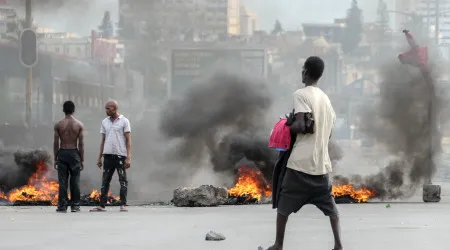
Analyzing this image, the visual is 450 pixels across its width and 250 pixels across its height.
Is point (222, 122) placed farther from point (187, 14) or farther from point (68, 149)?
point (187, 14)

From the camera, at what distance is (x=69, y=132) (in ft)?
50.0

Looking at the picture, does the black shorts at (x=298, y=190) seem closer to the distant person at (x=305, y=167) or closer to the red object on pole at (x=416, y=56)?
Result: the distant person at (x=305, y=167)

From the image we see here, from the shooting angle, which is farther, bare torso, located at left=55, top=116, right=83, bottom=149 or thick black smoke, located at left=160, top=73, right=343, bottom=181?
thick black smoke, located at left=160, top=73, right=343, bottom=181

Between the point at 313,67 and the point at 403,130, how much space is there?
1275 centimetres

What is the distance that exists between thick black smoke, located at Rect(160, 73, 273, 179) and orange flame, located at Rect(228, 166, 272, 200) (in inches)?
87.6

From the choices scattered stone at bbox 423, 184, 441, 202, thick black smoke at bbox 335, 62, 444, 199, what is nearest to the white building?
thick black smoke at bbox 335, 62, 444, 199

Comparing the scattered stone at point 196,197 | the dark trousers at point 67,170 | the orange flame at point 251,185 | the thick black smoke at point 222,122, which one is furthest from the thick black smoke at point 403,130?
the dark trousers at point 67,170

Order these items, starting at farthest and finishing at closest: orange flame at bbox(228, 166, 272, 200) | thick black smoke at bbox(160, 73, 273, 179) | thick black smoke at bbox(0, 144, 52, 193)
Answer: thick black smoke at bbox(160, 73, 273, 179), thick black smoke at bbox(0, 144, 52, 193), orange flame at bbox(228, 166, 272, 200)

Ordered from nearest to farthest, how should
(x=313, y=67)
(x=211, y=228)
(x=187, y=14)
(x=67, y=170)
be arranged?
(x=313, y=67) → (x=211, y=228) → (x=67, y=170) → (x=187, y=14)

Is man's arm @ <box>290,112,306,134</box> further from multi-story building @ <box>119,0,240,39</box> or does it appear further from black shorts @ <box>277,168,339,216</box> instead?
multi-story building @ <box>119,0,240,39</box>

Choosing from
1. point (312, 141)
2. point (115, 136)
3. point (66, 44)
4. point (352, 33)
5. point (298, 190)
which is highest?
point (352, 33)

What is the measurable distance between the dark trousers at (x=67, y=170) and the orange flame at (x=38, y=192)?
2804 millimetres

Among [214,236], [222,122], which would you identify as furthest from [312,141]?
[222,122]

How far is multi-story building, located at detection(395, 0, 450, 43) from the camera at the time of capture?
2075 inches
